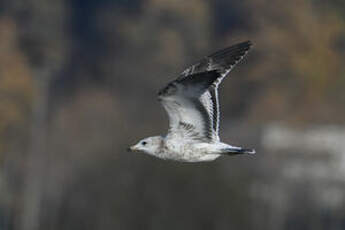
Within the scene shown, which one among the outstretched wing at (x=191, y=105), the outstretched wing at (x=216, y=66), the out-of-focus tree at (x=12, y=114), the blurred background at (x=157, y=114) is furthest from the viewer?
the out-of-focus tree at (x=12, y=114)

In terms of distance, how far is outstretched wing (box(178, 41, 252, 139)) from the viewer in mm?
11398

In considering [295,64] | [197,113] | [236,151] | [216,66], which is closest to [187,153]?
[197,113]

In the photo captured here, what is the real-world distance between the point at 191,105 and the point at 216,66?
0.36 m

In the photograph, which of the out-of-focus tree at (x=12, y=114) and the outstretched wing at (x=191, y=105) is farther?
the out-of-focus tree at (x=12, y=114)

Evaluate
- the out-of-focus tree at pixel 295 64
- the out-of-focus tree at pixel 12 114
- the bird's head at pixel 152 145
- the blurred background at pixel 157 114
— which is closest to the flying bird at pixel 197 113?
the bird's head at pixel 152 145

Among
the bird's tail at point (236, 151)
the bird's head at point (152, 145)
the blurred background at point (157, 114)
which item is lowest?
the bird's tail at point (236, 151)

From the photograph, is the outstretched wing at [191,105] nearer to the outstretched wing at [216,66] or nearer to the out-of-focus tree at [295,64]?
the outstretched wing at [216,66]

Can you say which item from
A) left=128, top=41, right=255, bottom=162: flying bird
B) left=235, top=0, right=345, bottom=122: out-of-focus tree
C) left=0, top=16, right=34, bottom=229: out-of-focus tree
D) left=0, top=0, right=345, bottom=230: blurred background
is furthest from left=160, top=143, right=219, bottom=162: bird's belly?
left=235, top=0, right=345, bottom=122: out-of-focus tree

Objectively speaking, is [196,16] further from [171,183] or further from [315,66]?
[171,183]

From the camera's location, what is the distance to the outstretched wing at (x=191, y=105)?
11203mm

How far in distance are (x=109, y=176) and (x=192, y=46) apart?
2258cm

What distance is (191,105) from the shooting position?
37.3 ft

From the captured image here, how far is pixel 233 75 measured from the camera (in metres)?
45.3

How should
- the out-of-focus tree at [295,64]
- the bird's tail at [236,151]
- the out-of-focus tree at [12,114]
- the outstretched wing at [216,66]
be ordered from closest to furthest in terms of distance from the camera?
the bird's tail at [236,151] < the outstretched wing at [216,66] < the out-of-focus tree at [12,114] < the out-of-focus tree at [295,64]
